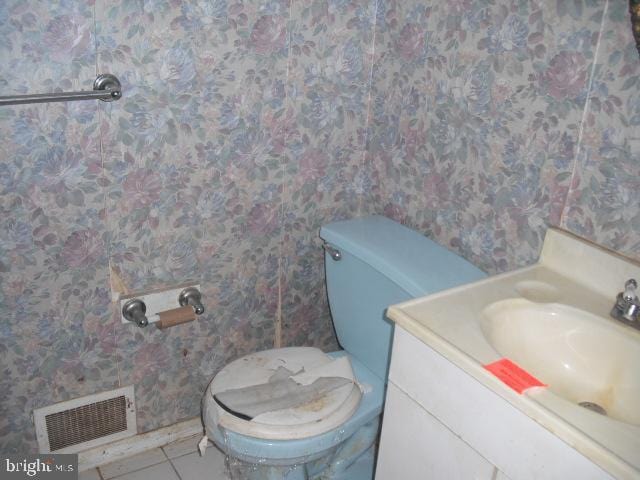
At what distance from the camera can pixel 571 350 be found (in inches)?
47.1

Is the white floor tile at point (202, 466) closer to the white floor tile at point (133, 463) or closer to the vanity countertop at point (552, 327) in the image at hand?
the white floor tile at point (133, 463)

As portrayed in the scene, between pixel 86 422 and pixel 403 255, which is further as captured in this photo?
pixel 86 422

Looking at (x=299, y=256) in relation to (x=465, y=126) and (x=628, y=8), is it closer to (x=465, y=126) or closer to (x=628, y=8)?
(x=465, y=126)

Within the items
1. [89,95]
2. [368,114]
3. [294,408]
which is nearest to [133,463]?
[294,408]

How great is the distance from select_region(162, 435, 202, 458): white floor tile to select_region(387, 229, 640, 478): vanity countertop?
104 centimetres

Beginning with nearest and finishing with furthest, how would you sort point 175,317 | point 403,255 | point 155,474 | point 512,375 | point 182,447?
point 512,375 → point 403,255 → point 175,317 → point 155,474 → point 182,447

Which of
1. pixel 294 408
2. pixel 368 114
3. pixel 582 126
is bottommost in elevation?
pixel 294 408

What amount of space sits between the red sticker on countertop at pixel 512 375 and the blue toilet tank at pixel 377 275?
41 cm

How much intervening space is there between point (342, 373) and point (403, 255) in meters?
0.35

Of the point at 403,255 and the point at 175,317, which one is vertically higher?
the point at 403,255

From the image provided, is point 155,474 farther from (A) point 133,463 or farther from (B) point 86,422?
(B) point 86,422

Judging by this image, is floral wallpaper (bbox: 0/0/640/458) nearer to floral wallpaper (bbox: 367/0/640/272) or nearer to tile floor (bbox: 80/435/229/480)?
floral wallpaper (bbox: 367/0/640/272)

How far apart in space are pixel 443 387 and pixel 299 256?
0.90 m

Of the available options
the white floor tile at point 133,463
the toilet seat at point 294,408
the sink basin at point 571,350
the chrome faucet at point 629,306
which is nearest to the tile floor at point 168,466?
the white floor tile at point 133,463
